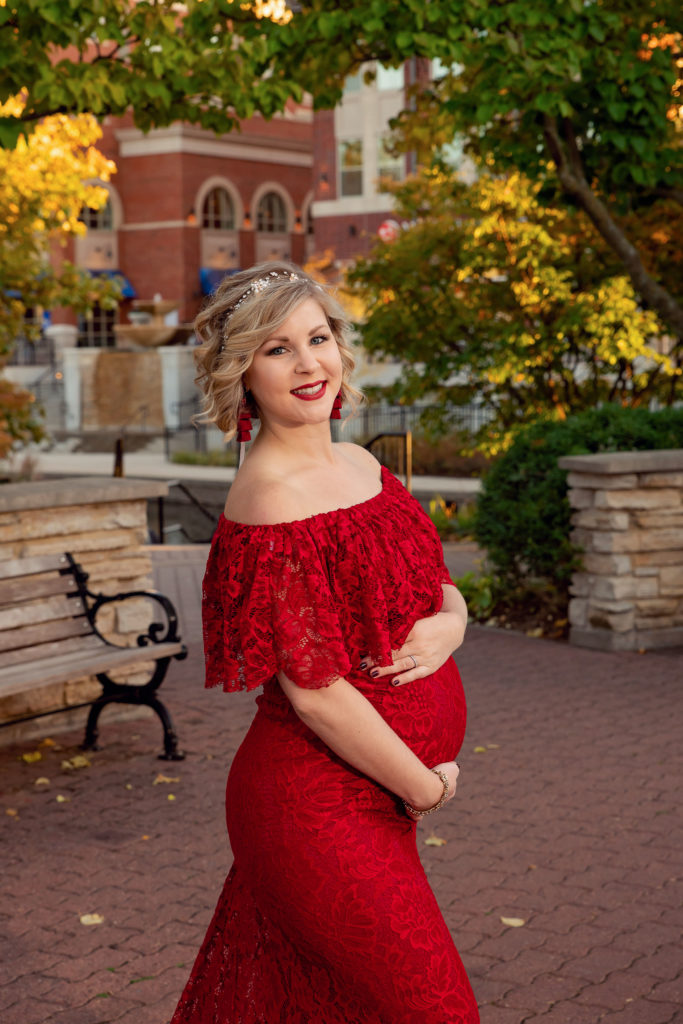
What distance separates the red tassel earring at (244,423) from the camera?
262 cm

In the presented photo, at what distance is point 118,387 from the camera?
120ft

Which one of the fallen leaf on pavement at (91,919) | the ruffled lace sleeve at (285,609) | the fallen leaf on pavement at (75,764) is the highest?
the ruffled lace sleeve at (285,609)

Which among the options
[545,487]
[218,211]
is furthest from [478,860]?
[218,211]

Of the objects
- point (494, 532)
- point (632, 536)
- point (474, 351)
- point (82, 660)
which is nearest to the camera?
point (82, 660)

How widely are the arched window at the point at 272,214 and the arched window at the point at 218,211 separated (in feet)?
4.10

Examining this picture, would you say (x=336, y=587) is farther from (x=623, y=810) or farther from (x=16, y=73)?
(x=16, y=73)

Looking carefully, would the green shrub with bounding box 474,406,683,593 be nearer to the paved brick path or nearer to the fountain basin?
the paved brick path

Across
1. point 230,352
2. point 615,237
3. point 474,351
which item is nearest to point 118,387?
point 474,351

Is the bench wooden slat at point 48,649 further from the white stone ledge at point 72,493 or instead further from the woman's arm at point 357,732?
the woman's arm at point 357,732

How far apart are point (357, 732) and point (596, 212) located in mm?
9220

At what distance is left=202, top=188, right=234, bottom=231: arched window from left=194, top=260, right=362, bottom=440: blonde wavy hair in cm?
4604

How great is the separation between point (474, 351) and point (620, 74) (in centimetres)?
438

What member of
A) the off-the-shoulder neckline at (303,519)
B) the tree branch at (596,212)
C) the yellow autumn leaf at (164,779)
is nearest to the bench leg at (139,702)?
the yellow autumn leaf at (164,779)

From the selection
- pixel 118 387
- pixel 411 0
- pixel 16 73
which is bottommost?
pixel 118 387
